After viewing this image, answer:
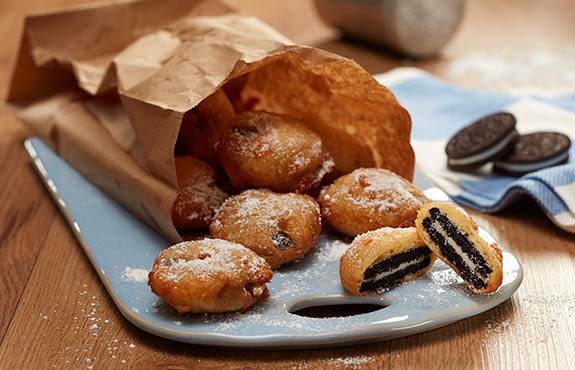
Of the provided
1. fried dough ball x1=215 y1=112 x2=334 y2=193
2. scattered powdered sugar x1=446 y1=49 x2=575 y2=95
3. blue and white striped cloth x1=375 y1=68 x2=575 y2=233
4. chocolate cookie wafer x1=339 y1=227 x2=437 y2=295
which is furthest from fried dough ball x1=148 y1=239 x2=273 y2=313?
scattered powdered sugar x1=446 y1=49 x2=575 y2=95

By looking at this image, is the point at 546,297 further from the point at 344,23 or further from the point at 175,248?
the point at 344,23

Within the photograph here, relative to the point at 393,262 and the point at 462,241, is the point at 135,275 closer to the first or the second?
the point at 393,262

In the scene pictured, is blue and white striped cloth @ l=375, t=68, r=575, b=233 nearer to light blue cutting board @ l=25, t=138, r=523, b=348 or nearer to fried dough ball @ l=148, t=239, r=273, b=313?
light blue cutting board @ l=25, t=138, r=523, b=348

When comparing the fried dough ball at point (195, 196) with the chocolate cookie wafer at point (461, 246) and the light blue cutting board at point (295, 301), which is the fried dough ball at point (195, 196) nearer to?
the light blue cutting board at point (295, 301)

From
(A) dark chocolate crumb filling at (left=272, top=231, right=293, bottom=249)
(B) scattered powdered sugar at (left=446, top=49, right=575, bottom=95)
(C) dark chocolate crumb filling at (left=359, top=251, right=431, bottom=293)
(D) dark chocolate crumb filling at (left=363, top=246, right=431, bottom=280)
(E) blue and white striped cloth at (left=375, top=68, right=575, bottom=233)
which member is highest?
(D) dark chocolate crumb filling at (left=363, top=246, right=431, bottom=280)

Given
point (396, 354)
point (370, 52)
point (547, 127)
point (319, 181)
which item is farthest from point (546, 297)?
point (370, 52)

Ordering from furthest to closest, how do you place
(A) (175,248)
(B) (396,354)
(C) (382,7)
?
(C) (382,7) → (A) (175,248) → (B) (396,354)

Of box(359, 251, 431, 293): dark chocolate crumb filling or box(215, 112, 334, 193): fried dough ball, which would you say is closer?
box(359, 251, 431, 293): dark chocolate crumb filling
